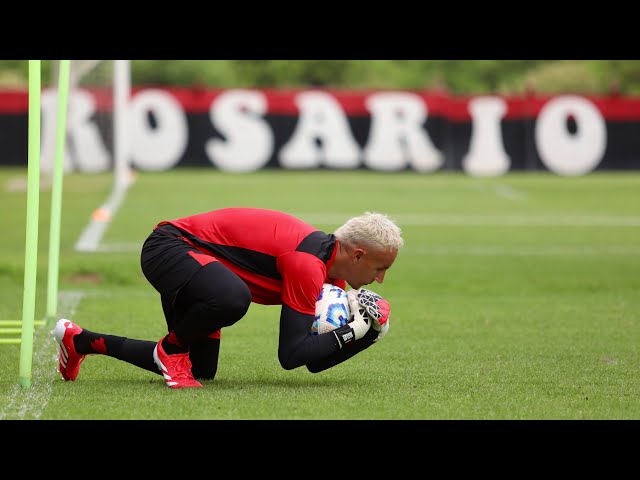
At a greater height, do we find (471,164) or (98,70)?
(98,70)

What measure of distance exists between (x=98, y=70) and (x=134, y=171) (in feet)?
28.9

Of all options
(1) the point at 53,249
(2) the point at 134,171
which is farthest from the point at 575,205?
(1) the point at 53,249

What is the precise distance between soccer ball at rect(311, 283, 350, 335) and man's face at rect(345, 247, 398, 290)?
10.1 inches

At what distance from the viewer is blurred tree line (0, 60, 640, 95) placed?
2298 inches

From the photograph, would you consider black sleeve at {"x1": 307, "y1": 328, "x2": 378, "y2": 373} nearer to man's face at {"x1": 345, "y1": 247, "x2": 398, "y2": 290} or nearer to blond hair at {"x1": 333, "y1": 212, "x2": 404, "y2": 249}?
man's face at {"x1": 345, "y1": 247, "x2": 398, "y2": 290}

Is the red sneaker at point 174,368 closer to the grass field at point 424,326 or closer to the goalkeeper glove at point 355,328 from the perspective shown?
the grass field at point 424,326

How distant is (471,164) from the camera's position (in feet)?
119

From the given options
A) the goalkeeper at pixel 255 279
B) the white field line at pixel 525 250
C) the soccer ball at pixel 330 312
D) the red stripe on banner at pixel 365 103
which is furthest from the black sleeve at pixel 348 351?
the red stripe on banner at pixel 365 103

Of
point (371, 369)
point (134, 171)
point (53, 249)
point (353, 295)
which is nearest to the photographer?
point (353, 295)

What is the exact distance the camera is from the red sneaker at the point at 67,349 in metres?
6.92

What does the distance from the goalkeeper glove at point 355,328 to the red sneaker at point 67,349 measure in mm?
1601

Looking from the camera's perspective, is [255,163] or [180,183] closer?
[180,183]

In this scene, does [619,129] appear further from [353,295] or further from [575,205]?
[353,295]

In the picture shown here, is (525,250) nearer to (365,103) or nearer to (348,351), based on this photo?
(348,351)
